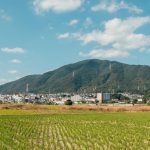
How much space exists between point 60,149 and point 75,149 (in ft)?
3.02

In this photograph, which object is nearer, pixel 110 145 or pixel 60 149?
pixel 60 149

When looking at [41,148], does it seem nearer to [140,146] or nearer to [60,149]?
[60,149]

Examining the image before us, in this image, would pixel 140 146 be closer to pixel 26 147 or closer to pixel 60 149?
pixel 60 149

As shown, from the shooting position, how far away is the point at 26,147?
23344 mm

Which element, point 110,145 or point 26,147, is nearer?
point 26,147

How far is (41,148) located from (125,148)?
204 inches

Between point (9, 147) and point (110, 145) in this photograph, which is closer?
point (9, 147)

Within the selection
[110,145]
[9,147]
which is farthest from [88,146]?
[9,147]

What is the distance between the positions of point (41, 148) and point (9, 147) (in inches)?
77.7

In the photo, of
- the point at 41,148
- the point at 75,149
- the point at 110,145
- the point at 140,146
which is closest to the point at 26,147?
the point at 41,148

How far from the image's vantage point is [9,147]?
76.0 ft

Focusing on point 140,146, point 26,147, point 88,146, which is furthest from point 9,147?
point 140,146

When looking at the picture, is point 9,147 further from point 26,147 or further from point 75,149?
point 75,149

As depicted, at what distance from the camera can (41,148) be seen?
23.3 m
